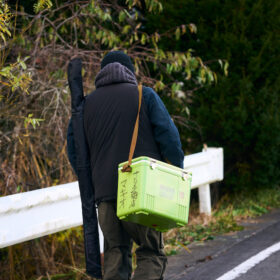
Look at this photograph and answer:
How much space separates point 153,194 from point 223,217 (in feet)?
13.1

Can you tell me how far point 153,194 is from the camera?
3.26m

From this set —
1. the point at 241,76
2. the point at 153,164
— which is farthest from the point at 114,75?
the point at 241,76

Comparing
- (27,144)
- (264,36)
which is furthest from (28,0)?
(264,36)

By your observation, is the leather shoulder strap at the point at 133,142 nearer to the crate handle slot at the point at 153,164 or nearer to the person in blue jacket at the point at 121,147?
the person in blue jacket at the point at 121,147

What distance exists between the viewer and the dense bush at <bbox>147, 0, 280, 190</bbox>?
746 centimetres

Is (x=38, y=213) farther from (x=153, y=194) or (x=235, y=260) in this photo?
(x=235, y=260)

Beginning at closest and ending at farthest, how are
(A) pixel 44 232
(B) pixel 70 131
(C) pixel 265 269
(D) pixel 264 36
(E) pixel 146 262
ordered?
(E) pixel 146 262, (B) pixel 70 131, (A) pixel 44 232, (C) pixel 265 269, (D) pixel 264 36

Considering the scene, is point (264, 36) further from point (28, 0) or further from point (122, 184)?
point (122, 184)

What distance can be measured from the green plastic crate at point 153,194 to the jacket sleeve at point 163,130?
7.7 inches

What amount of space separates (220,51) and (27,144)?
3567 millimetres

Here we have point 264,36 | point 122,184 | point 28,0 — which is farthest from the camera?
point 264,36

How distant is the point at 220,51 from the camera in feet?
25.2

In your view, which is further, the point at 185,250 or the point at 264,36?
the point at 264,36

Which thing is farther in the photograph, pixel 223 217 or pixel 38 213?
pixel 223 217
